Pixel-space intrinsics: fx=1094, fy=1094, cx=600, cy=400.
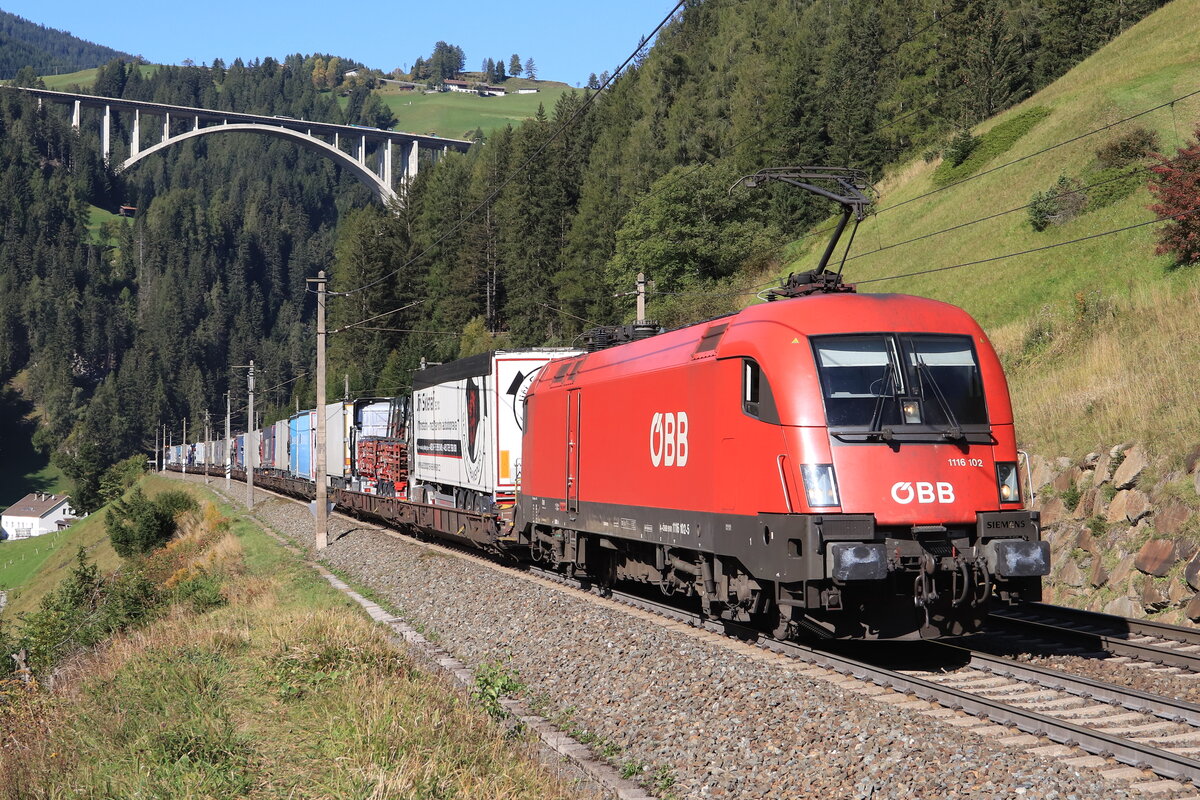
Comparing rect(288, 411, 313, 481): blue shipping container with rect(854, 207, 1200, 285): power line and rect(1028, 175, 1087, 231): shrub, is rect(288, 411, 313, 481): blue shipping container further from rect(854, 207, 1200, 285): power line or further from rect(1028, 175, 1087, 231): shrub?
rect(1028, 175, 1087, 231): shrub

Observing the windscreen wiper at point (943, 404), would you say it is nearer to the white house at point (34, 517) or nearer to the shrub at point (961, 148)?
the shrub at point (961, 148)

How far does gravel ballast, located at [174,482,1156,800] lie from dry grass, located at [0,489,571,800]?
39.3 inches

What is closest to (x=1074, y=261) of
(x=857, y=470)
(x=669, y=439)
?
(x=669, y=439)

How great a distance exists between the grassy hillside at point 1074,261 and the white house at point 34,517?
133 metres

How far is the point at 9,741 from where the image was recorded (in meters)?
12.3

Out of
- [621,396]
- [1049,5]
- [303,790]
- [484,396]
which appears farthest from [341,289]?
[303,790]

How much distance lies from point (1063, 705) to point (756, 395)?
163 inches

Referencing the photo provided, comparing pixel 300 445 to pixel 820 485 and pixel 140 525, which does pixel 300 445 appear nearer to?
pixel 140 525

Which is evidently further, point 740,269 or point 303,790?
point 740,269

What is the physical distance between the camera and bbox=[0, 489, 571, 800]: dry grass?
7.65 metres

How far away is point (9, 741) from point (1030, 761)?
35.5ft

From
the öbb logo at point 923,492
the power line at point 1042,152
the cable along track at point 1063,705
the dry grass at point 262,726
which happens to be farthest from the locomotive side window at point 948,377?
the power line at point 1042,152

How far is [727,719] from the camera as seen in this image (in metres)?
9.09

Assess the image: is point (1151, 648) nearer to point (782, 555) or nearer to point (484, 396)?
point (782, 555)
